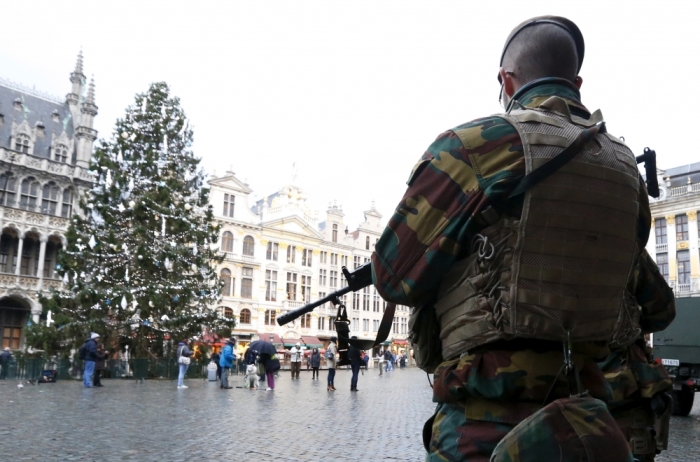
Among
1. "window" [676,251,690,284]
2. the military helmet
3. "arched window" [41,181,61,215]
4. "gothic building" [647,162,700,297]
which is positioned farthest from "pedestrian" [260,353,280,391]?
"window" [676,251,690,284]

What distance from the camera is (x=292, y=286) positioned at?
58.2m

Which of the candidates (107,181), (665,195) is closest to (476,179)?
(107,181)

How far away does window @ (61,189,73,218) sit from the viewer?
45.9 metres

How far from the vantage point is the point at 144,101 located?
1150 inches

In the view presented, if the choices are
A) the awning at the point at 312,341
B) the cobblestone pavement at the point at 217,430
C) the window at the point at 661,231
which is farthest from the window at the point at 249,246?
the cobblestone pavement at the point at 217,430

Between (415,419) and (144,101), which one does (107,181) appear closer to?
(144,101)

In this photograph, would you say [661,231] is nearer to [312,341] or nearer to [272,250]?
[312,341]

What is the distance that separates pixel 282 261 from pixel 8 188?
938 inches

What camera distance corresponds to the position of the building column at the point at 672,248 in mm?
51719

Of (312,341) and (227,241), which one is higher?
(227,241)

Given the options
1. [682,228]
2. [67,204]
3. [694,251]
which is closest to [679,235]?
[682,228]

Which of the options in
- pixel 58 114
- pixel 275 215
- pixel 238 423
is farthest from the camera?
pixel 275 215

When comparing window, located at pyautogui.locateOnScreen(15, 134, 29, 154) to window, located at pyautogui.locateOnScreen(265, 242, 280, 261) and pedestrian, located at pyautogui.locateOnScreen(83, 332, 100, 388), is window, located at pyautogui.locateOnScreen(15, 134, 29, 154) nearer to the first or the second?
window, located at pyautogui.locateOnScreen(265, 242, 280, 261)

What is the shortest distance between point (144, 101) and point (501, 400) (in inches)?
1189
